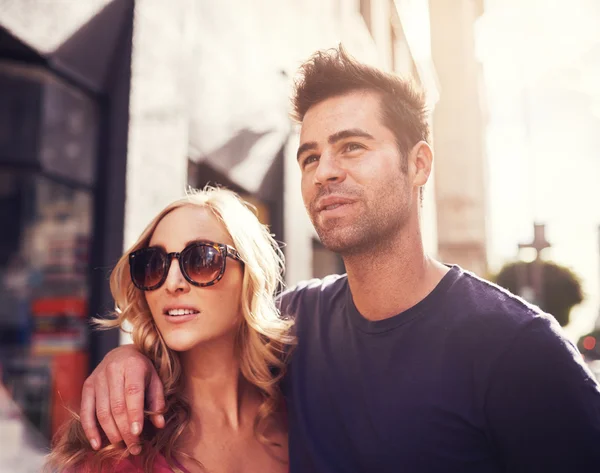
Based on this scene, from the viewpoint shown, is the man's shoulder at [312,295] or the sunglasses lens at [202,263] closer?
the sunglasses lens at [202,263]

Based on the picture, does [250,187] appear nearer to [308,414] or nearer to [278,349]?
[278,349]

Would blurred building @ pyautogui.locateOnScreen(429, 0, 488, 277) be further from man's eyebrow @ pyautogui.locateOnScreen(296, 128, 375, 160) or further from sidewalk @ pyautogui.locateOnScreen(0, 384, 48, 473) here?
man's eyebrow @ pyautogui.locateOnScreen(296, 128, 375, 160)

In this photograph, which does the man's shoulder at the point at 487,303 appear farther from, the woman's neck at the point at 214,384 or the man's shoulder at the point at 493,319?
the woman's neck at the point at 214,384

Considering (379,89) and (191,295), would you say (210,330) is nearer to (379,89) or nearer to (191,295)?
(191,295)

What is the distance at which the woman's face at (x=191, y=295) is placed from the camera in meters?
2.31

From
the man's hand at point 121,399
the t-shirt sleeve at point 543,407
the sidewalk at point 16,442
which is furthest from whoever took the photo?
the sidewalk at point 16,442

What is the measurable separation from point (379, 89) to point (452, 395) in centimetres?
163

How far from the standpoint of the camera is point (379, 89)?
2.73 m

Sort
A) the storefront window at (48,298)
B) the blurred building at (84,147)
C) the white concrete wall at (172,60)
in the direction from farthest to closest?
the storefront window at (48,298), the white concrete wall at (172,60), the blurred building at (84,147)

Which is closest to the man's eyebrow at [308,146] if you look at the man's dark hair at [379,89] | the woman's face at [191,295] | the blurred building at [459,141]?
the man's dark hair at [379,89]

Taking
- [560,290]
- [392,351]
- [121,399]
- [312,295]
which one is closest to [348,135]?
[312,295]

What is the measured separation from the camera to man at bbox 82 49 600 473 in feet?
6.14

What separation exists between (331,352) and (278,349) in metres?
0.34

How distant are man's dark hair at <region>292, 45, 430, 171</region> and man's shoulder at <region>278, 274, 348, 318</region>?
0.78 m
